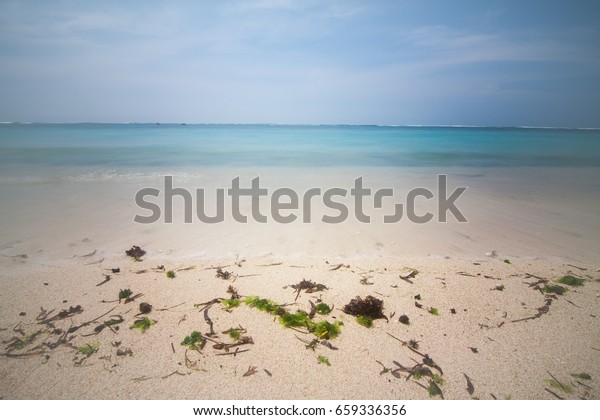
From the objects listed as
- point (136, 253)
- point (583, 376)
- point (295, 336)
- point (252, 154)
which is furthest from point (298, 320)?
point (252, 154)

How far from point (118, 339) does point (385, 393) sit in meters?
→ 2.33

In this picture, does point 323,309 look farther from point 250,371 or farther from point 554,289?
point 554,289

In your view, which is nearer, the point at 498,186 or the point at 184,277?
the point at 184,277

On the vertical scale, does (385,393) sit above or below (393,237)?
below

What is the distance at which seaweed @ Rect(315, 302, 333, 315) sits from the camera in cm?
298

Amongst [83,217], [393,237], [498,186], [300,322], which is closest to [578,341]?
[300,322]

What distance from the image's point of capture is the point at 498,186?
34.5 feet

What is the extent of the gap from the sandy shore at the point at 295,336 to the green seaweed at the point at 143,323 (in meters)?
0.05

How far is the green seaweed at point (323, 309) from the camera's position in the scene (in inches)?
117

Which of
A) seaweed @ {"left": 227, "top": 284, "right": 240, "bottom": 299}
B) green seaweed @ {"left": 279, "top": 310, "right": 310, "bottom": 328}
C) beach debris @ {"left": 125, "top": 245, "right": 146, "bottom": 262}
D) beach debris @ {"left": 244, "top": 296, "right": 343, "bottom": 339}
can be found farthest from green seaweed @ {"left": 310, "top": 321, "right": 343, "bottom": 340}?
beach debris @ {"left": 125, "top": 245, "right": 146, "bottom": 262}

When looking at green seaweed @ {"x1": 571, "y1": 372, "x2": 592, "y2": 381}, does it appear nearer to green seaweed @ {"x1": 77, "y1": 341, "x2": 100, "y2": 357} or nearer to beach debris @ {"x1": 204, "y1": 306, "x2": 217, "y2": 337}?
beach debris @ {"x1": 204, "y1": 306, "x2": 217, "y2": 337}

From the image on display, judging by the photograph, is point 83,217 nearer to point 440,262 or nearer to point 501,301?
point 440,262

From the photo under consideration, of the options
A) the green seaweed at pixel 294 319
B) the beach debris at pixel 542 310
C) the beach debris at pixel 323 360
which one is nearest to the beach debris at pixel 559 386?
the beach debris at pixel 542 310

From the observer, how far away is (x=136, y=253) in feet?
14.1
